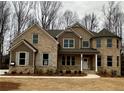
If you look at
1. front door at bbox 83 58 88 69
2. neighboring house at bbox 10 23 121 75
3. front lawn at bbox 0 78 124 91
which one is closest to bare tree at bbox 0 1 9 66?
neighboring house at bbox 10 23 121 75

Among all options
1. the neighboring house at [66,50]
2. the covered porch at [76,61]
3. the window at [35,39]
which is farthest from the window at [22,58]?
the covered porch at [76,61]

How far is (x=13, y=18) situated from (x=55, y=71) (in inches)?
1047

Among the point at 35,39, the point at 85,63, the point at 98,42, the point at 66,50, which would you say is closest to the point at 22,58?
the point at 35,39

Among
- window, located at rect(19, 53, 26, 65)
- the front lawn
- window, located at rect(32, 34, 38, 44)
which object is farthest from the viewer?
window, located at rect(32, 34, 38, 44)

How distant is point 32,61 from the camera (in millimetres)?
31016

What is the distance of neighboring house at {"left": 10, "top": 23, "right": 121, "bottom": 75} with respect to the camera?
3102 cm

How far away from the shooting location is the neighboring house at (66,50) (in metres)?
31.0

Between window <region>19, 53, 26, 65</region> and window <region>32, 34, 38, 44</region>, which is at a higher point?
window <region>32, 34, 38, 44</region>

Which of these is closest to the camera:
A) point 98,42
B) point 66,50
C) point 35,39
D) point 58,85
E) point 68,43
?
point 58,85

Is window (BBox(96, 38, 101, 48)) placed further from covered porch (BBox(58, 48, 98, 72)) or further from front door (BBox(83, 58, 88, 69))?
front door (BBox(83, 58, 88, 69))

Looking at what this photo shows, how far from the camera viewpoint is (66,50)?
112ft

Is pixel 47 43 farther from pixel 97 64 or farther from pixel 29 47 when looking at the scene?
pixel 97 64

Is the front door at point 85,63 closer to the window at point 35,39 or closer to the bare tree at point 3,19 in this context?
the window at point 35,39

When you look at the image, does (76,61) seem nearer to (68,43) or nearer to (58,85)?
(68,43)
